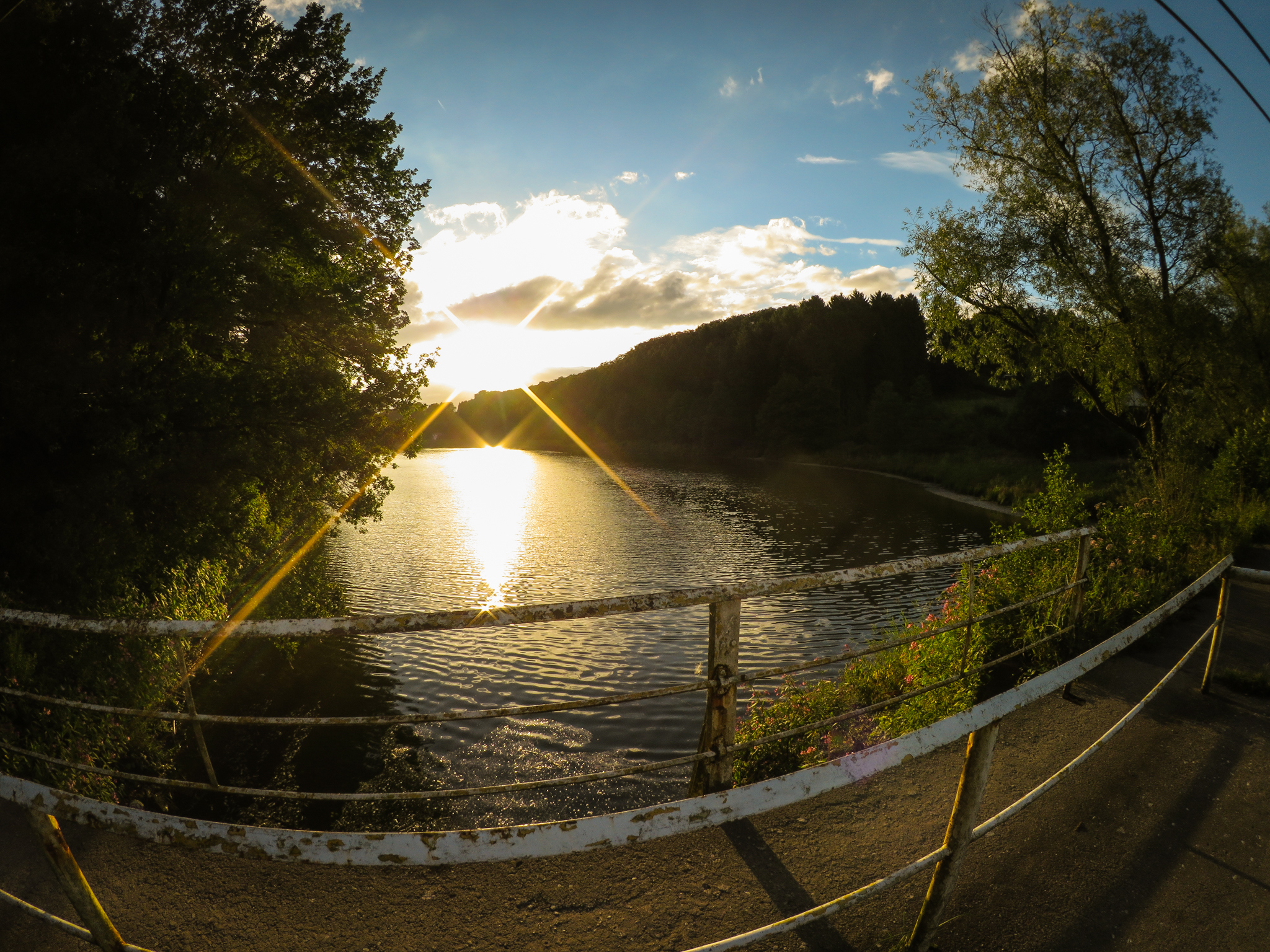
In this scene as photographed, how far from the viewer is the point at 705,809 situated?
1591 millimetres

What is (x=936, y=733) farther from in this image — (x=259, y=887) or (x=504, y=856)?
(x=259, y=887)

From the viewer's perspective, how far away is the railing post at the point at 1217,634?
4.84 metres

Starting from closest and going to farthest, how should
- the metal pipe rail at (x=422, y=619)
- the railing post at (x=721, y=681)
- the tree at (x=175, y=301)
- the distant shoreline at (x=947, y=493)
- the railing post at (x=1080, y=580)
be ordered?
the metal pipe rail at (x=422, y=619) < the railing post at (x=721, y=681) < the railing post at (x=1080, y=580) < the tree at (x=175, y=301) < the distant shoreline at (x=947, y=493)

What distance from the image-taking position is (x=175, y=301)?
1036 cm

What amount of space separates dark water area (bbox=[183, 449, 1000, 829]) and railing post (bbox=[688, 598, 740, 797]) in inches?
199

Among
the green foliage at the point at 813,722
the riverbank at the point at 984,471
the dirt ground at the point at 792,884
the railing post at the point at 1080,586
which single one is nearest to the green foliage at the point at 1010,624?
the green foliage at the point at 813,722

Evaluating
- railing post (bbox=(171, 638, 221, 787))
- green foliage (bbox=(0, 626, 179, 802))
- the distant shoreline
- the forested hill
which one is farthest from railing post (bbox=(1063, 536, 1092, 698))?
the forested hill

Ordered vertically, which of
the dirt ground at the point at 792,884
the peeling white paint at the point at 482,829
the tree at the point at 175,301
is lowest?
the dirt ground at the point at 792,884

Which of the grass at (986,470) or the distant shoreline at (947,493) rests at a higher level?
the grass at (986,470)

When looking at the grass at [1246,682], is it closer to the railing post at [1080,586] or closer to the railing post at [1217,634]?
the railing post at [1217,634]

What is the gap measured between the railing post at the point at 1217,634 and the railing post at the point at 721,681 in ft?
12.8

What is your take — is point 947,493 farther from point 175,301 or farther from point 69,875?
point 69,875

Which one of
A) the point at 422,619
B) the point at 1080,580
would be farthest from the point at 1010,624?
the point at 422,619

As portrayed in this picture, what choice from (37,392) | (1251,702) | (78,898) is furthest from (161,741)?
(1251,702)
